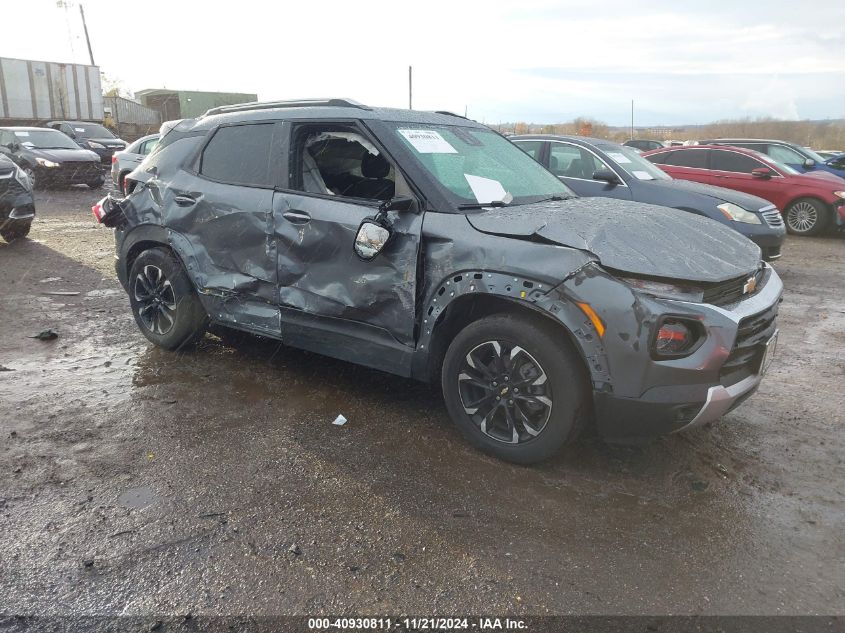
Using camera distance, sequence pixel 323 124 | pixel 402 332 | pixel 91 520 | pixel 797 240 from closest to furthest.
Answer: pixel 91 520
pixel 402 332
pixel 323 124
pixel 797 240

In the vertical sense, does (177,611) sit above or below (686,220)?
below

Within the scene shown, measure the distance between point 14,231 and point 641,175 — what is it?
8.82 metres

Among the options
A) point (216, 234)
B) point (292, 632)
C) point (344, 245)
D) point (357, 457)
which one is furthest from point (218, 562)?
point (216, 234)

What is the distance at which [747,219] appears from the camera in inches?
309

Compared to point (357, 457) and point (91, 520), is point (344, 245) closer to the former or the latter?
point (357, 457)

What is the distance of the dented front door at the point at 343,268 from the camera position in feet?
11.4

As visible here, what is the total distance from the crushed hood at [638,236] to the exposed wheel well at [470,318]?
0.34 meters

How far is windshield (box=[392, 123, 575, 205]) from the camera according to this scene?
365 centimetres

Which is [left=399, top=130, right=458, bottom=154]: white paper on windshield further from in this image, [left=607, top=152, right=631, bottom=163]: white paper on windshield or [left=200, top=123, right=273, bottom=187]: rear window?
[left=607, top=152, right=631, bottom=163]: white paper on windshield

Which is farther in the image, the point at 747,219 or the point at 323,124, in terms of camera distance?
the point at 747,219

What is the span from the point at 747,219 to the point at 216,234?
645cm

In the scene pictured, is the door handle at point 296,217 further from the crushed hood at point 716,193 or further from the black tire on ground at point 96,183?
the black tire on ground at point 96,183

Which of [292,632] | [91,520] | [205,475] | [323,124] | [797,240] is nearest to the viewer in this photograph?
[292,632]

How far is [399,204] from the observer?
341cm
